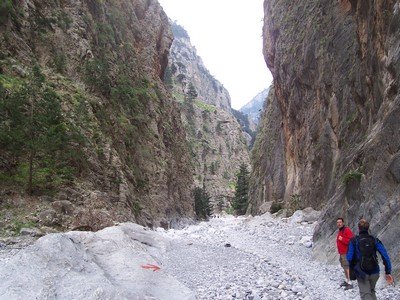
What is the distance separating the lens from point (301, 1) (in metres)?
36.3

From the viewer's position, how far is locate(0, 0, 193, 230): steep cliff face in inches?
698

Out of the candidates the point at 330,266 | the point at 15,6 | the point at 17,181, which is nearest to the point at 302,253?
the point at 330,266

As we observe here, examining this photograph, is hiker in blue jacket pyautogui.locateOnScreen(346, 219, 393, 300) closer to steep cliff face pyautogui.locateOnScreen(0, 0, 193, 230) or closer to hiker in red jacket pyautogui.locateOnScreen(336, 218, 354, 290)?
hiker in red jacket pyautogui.locateOnScreen(336, 218, 354, 290)

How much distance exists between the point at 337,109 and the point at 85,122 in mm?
17512

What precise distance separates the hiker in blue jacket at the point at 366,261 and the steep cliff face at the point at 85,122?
43.2 ft

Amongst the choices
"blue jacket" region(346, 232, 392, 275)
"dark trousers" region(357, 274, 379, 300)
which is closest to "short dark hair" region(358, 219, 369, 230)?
"blue jacket" region(346, 232, 392, 275)

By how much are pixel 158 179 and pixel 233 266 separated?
25.8m

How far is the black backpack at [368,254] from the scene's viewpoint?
6746 millimetres

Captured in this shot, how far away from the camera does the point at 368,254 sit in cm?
680

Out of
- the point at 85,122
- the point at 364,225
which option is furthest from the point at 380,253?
the point at 85,122

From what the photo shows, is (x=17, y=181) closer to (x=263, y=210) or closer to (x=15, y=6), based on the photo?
(x=15, y=6)

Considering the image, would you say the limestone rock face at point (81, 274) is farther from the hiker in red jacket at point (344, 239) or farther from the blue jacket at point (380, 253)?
the hiker in red jacket at point (344, 239)

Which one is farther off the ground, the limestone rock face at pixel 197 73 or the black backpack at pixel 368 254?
the limestone rock face at pixel 197 73

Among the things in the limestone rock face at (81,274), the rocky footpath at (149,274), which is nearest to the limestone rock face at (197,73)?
the rocky footpath at (149,274)
